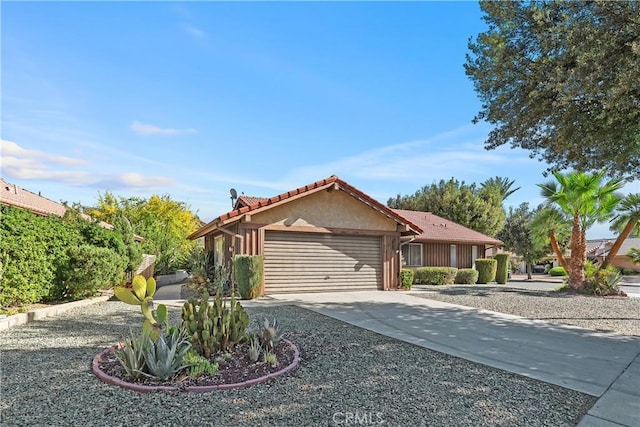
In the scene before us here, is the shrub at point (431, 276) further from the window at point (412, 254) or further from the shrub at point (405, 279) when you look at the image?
Result: the shrub at point (405, 279)

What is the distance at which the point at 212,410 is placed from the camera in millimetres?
4043

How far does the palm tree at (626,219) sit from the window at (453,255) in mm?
7725

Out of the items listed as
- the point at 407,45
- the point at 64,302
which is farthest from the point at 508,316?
the point at 64,302

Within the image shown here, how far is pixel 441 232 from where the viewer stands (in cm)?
2452

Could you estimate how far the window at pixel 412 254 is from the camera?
2294 cm

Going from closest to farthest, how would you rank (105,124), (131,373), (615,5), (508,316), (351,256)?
(131,373) < (615,5) < (508,316) < (105,124) < (351,256)

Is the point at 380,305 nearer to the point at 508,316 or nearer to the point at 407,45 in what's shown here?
the point at 508,316

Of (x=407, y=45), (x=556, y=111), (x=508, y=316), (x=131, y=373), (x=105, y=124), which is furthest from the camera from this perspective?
(x=105, y=124)

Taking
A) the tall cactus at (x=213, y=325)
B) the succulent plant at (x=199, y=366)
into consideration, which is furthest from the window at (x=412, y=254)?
the succulent plant at (x=199, y=366)

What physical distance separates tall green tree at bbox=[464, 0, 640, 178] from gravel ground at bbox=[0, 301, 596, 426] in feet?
19.0

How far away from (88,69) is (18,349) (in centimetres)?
754

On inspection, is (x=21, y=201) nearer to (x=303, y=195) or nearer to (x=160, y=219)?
(x=303, y=195)

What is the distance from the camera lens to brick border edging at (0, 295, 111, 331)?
7884 millimetres

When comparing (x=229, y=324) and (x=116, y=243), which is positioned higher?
(x=116, y=243)
